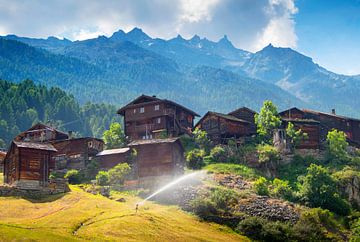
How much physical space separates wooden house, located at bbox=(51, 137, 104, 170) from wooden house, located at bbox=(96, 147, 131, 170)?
3.28 meters

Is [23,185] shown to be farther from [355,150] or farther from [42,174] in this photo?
[355,150]

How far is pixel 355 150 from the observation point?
84750mm

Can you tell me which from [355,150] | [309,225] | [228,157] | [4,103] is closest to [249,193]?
[309,225]

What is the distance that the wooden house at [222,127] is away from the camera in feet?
284

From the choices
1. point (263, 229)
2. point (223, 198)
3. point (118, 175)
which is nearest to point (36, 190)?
point (118, 175)

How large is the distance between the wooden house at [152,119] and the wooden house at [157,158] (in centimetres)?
2067

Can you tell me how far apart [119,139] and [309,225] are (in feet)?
149

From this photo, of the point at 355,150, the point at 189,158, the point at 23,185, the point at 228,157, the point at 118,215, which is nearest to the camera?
the point at 118,215

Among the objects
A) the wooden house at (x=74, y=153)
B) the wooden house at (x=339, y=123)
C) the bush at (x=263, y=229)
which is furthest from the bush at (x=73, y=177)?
the wooden house at (x=339, y=123)

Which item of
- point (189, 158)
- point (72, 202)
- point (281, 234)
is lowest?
point (281, 234)

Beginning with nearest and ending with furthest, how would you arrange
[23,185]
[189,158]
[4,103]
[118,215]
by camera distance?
[118,215]
[23,185]
[189,158]
[4,103]

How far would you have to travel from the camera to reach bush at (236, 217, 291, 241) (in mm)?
49594

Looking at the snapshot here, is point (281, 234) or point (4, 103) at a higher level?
point (4, 103)

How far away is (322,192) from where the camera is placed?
60.3m
